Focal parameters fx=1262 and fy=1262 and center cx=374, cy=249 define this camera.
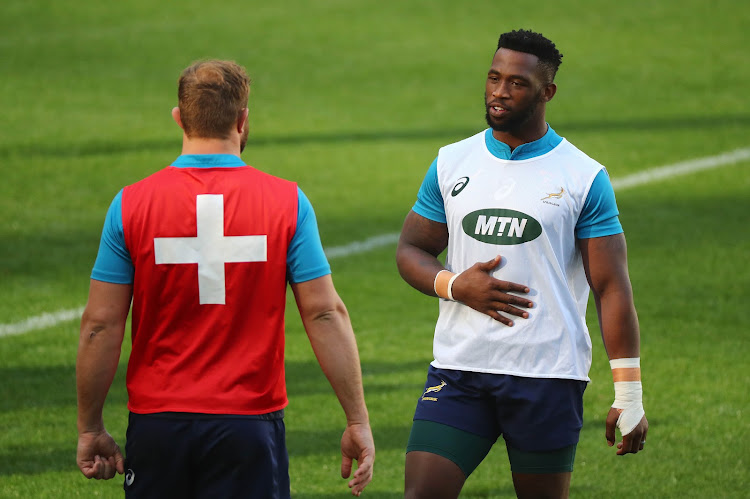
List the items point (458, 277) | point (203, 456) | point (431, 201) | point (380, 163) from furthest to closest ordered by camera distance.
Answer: point (380, 163) → point (431, 201) → point (458, 277) → point (203, 456)

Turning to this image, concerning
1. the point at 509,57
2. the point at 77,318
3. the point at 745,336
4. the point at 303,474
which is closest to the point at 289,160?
the point at 77,318

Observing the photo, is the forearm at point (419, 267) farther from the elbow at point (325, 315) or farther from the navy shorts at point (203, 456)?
the navy shorts at point (203, 456)

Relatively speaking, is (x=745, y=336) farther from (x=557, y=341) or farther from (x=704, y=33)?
(x=704, y=33)

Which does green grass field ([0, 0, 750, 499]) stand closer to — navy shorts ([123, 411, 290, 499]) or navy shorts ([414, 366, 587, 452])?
navy shorts ([414, 366, 587, 452])

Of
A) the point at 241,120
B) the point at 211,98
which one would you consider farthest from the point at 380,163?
the point at 211,98

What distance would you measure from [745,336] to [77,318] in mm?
5275

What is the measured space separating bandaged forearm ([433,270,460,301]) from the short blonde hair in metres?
1.17

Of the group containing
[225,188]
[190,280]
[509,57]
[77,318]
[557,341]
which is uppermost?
[509,57]

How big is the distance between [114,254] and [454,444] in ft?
4.88

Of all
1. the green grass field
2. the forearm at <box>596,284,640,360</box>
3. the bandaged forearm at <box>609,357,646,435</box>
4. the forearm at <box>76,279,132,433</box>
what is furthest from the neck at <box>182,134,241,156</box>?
the green grass field

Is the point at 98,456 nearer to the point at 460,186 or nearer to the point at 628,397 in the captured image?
the point at 460,186

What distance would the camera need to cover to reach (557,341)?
4688 millimetres

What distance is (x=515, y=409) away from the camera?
15.4ft

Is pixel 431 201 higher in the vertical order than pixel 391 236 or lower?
higher
